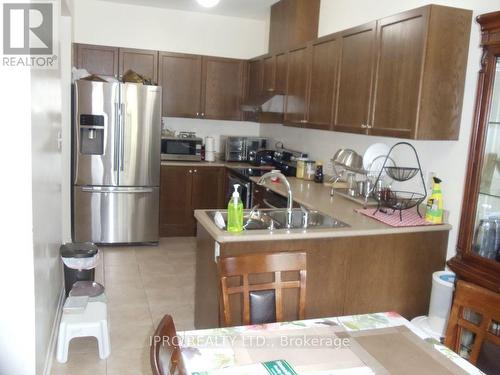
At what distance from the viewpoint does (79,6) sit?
4.95m

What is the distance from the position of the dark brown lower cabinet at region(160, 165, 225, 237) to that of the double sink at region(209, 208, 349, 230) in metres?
2.25

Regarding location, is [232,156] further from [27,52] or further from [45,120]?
[27,52]

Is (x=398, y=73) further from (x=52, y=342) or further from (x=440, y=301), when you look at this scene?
(x=52, y=342)

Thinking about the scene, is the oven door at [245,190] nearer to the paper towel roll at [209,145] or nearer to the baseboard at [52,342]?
the paper towel roll at [209,145]

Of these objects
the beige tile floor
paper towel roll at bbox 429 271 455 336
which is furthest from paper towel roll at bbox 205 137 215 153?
paper towel roll at bbox 429 271 455 336

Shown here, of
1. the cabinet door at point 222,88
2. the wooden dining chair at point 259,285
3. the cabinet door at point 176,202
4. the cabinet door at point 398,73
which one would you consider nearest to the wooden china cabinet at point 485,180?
the cabinet door at point 398,73

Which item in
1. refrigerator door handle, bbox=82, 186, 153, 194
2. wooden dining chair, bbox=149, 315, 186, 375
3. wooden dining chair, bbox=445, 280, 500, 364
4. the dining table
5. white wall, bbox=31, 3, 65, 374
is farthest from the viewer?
refrigerator door handle, bbox=82, 186, 153, 194

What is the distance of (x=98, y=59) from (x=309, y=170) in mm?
2612

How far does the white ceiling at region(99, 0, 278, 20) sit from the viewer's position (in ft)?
15.9

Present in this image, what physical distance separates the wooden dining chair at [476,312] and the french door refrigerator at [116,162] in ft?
11.8

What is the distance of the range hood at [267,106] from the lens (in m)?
4.43

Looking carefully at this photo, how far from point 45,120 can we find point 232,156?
3.13 m

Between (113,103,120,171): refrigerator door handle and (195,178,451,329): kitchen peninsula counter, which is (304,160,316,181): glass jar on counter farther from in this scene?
(113,103,120,171): refrigerator door handle

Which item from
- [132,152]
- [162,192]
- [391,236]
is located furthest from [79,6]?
[391,236]
